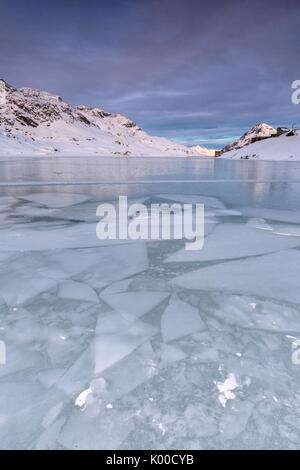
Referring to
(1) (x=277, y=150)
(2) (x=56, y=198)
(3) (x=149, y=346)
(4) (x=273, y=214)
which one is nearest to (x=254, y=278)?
(3) (x=149, y=346)

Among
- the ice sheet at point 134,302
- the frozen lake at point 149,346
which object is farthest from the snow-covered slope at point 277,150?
the ice sheet at point 134,302

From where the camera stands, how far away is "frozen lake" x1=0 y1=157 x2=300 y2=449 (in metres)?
1.46

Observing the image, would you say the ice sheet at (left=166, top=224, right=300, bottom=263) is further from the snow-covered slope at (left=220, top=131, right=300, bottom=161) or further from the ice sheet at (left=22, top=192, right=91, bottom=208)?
the snow-covered slope at (left=220, top=131, right=300, bottom=161)

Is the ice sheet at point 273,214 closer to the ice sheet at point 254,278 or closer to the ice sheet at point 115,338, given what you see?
the ice sheet at point 254,278

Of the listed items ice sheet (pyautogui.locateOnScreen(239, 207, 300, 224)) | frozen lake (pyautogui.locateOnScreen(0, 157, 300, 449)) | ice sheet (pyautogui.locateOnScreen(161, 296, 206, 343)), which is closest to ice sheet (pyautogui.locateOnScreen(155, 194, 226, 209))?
ice sheet (pyautogui.locateOnScreen(239, 207, 300, 224))

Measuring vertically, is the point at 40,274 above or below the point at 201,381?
above

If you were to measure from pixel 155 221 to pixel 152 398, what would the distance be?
381 centimetres

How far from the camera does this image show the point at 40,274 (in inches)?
121

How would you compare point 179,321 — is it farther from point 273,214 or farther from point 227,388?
point 273,214

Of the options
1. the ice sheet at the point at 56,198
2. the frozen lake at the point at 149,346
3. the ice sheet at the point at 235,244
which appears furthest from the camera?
the ice sheet at the point at 56,198

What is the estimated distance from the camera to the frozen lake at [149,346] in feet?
4.79

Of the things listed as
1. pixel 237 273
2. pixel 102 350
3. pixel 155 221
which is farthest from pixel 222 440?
pixel 155 221

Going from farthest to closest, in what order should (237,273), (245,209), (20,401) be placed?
(245,209)
(237,273)
(20,401)

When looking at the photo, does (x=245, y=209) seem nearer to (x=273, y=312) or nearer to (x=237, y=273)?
(x=237, y=273)
